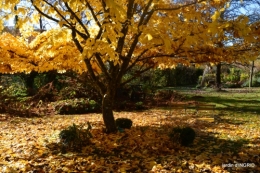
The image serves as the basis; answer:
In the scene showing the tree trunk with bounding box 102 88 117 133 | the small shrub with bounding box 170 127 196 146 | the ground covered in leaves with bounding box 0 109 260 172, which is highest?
the tree trunk with bounding box 102 88 117 133

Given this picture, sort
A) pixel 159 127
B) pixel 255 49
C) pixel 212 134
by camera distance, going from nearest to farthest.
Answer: pixel 255 49, pixel 212 134, pixel 159 127

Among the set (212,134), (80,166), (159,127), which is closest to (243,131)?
(212,134)

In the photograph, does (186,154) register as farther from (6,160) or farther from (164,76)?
(164,76)

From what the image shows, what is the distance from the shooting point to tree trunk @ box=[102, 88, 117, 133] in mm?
5824

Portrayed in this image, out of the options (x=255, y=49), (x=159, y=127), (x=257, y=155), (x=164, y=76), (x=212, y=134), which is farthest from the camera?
(x=164, y=76)

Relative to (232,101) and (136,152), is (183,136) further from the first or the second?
(232,101)

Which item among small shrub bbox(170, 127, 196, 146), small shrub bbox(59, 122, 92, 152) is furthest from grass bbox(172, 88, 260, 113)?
small shrub bbox(59, 122, 92, 152)

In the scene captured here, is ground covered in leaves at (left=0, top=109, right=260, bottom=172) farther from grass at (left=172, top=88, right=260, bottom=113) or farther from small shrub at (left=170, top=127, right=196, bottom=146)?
grass at (left=172, top=88, right=260, bottom=113)

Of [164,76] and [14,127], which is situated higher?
[164,76]

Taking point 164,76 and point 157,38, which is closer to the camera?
point 157,38

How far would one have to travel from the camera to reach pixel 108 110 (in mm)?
6023

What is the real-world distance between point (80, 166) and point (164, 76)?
21.9 meters

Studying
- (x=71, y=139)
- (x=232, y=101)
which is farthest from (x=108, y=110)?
(x=232, y=101)

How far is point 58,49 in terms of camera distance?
18.2 ft
